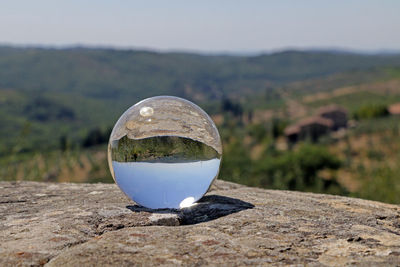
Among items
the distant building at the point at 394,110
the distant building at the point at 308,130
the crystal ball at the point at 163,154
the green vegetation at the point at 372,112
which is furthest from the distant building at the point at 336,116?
the crystal ball at the point at 163,154

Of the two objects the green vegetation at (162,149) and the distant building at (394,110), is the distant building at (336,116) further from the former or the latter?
the green vegetation at (162,149)

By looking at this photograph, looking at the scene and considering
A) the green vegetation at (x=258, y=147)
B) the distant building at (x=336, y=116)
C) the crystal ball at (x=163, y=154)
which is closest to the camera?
the crystal ball at (x=163, y=154)

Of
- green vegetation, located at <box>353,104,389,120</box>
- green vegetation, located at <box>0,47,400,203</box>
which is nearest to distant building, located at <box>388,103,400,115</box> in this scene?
green vegetation, located at <box>353,104,389,120</box>

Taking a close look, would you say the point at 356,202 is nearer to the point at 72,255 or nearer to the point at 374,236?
the point at 374,236

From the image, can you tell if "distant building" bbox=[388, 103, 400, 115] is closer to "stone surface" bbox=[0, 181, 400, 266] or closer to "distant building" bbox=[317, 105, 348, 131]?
"distant building" bbox=[317, 105, 348, 131]

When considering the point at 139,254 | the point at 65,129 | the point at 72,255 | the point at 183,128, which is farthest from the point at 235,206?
the point at 65,129
